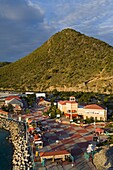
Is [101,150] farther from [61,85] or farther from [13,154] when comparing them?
[61,85]

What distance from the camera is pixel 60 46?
109 metres

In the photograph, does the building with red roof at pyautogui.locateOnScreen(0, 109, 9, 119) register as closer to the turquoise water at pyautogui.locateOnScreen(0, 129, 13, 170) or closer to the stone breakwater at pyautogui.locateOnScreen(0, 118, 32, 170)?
the stone breakwater at pyautogui.locateOnScreen(0, 118, 32, 170)

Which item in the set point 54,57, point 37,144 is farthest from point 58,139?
point 54,57

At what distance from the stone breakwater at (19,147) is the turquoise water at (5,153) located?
52cm

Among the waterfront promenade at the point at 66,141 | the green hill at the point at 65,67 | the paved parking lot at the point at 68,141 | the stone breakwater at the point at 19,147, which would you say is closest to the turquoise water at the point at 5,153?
the stone breakwater at the point at 19,147

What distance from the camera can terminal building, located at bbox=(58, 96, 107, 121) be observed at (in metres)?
35.2

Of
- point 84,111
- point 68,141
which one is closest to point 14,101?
point 84,111

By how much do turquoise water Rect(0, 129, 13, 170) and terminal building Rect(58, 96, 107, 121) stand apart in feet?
33.2

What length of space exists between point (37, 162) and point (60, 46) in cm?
9095

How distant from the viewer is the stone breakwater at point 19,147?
809 inches

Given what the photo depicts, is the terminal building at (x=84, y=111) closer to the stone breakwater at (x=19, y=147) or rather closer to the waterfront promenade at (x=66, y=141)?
the waterfront promenade at (x=66, y=141)

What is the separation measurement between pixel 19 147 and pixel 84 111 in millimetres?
14156

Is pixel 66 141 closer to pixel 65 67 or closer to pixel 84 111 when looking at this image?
pixel 84 111

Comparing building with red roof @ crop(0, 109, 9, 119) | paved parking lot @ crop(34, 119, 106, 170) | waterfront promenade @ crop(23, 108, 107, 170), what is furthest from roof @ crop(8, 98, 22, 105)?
paved parking lot @ crop(34, 119, 106, 170)
